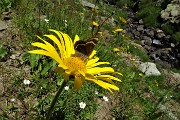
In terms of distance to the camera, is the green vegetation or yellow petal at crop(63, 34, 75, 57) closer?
yellow petal at crop(63, 34, 75, 57)

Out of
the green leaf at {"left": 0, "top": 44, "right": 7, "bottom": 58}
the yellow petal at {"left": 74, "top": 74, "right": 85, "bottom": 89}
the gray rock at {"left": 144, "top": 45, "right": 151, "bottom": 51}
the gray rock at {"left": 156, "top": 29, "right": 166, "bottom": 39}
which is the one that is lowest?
the gray rock at {"left": 144, "top": 45, "right": 151, "bottom": 51}

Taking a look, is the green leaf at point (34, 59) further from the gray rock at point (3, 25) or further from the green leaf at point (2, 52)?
the gray rock at point (3, 25)

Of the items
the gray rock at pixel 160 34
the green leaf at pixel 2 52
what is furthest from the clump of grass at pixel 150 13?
the green leaf at pixel 2 52

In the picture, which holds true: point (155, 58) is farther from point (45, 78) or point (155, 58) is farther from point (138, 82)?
point (45, 78)

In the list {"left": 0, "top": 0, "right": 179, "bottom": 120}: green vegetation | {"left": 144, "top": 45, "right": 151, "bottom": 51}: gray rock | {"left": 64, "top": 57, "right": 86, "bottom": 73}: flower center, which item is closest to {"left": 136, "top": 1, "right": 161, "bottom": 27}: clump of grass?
{"left": 144, "top": 45, "right": 151, "bottom": 51}: gray rock

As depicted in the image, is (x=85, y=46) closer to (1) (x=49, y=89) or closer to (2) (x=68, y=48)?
(2) (x=68, y=48)

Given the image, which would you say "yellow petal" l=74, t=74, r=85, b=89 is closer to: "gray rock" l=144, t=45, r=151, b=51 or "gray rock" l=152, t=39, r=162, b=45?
"gray rock" l=144, t=45, r=151, b=51
